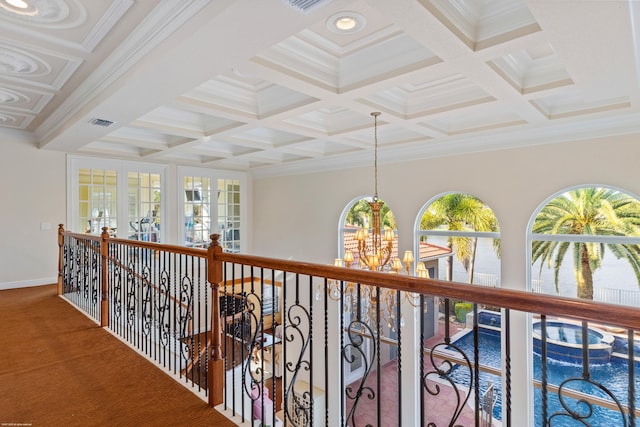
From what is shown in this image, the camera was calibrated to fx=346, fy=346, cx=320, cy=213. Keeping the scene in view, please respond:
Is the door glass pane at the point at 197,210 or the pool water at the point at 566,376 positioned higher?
the door glass pane at the point at 197,210

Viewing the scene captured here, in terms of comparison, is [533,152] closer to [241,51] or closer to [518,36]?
[518,36]

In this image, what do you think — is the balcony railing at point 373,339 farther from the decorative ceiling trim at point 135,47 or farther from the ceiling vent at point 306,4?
the decorative ceiling trim at point 135,47

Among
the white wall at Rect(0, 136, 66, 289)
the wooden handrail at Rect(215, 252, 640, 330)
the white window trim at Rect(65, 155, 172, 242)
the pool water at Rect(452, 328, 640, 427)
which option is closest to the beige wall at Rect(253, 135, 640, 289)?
the pool water at Rect(452, 328, 640, 427)

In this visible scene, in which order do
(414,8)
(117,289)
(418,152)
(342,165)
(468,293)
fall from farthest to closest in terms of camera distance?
(342,165) → (418,152) → (117,289) → (414,8) → (468,293)

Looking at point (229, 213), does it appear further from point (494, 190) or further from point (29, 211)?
point (494, 190)

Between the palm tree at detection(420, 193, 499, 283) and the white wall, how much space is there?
6400mm

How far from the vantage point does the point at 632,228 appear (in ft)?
13.4

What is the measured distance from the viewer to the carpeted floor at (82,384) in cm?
219

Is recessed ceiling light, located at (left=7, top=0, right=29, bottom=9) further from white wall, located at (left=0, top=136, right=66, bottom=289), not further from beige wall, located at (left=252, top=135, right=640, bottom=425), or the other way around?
beige wall, located at (left=252, top=135, right=640, bottom=425)

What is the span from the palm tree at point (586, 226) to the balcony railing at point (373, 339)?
0.80 metres

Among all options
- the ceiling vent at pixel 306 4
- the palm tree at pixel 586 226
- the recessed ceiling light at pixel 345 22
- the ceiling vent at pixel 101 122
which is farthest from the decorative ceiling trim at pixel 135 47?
the palm tree at pixel 586 226

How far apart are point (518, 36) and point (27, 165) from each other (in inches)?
276

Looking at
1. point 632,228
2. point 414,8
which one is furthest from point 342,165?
point 414,8

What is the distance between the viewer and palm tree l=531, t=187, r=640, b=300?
13.5 feet
